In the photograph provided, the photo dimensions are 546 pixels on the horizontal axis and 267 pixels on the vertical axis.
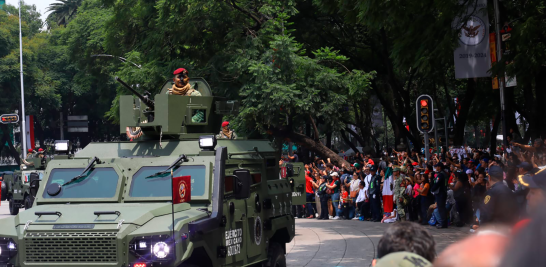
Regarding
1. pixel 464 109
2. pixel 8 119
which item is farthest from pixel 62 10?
pixel 464 109

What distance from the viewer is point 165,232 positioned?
24.8 ft

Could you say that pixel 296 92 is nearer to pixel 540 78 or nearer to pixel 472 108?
pixel 540 78

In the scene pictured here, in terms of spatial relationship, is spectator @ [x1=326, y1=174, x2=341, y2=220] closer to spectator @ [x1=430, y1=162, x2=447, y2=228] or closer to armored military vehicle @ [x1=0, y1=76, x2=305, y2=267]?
spectator @ [x1=430, y1=162, x2=447, y2=228]

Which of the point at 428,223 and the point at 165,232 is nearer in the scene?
the point at 165,232

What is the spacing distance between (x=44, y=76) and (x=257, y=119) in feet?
121

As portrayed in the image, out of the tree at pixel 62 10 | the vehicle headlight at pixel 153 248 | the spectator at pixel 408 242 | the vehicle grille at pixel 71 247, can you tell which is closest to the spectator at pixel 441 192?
the vehicle headlight at pixel 153 248

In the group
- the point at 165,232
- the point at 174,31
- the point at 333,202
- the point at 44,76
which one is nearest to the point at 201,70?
the point at 174,31

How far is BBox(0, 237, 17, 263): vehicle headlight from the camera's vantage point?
792 centimetres

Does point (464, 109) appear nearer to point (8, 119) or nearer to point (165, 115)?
point (165, 115)

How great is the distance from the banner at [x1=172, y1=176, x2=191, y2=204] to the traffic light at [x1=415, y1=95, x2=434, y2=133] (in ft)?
38.7

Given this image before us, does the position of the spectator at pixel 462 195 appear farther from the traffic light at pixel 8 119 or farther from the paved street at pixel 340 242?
the traffic light at pixel 8 119

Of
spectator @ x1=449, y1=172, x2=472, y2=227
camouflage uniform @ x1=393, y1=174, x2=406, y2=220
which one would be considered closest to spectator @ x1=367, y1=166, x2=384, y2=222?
camouflage uniform @ x1=393, y1=174, x2=406, y2=220

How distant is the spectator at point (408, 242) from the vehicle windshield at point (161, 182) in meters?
5.04

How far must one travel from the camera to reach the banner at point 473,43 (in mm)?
14438
